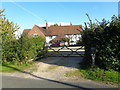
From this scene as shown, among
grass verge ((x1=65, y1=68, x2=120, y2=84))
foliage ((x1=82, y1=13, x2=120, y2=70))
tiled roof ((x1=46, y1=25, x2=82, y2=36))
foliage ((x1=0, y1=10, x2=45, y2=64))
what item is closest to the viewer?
grass verge ((x1=65, y1=68, x2=120, y2=84))

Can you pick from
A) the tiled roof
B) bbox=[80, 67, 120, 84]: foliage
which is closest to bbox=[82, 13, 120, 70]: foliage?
bbox=[80, 67, 120, 84]: foliage

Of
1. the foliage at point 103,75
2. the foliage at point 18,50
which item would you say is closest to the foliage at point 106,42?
the foliage at point 103,75

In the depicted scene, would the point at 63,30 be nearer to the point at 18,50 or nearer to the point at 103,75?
the point at 18,50

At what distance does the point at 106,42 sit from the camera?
215 inches

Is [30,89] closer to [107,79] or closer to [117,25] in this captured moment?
[107,79]

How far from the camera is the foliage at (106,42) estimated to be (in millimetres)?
5266

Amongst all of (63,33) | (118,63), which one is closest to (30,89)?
(118,63)

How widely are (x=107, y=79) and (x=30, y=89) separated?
323 centimetres

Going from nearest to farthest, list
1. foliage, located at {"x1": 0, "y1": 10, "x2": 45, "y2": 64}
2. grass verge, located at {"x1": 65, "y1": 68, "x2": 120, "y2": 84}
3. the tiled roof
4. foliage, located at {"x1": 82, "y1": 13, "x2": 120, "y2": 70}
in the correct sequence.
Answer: grass verge, located at {"x1": 65, "y1": 68, "x2": 120, "y2": 84}
foliage, located at {"x1": 82, "y1": 13, "x2": 120, "y2": 70}
foliage, located at {"x1": 0, "y1": 10, "x2": 45, "y2": 64}
the tiled roof

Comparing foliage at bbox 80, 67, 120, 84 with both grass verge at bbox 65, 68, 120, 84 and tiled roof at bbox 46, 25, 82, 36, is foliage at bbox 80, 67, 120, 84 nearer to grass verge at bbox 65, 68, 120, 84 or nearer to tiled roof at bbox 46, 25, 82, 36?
grass verge at bbox 65, 68, 120, 84

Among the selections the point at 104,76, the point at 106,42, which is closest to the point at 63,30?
the point at 106,42

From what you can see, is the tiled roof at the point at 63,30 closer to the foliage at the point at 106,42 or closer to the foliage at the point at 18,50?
the foliage at the point at 18,50

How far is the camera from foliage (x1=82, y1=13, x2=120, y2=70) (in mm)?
5266

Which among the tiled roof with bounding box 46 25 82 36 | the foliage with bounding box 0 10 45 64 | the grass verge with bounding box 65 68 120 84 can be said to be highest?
the tiled roof with bounding box 46 25 82 36
